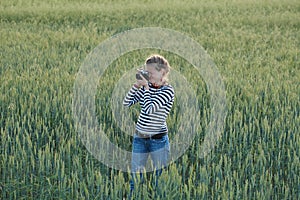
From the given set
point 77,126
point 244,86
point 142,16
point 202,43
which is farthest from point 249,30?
point 77,126

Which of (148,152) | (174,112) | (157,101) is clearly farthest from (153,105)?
(174,112)

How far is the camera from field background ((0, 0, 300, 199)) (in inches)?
137

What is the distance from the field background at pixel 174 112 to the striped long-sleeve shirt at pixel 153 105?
1.16 ft

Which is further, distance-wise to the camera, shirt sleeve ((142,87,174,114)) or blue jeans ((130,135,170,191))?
blue jeans ((130,135,170,191))

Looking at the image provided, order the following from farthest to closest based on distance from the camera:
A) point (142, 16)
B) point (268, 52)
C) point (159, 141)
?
point (142, 16)
point (268, 52)
point (159, 141)

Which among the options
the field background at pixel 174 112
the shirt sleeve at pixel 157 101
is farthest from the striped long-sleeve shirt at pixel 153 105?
the field background at pixel 174 112

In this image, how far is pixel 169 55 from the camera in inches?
350

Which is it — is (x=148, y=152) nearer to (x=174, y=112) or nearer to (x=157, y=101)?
(x=157, y=101)

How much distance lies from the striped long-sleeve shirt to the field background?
0.35 meters

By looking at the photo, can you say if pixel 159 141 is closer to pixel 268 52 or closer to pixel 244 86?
pixel 244 86

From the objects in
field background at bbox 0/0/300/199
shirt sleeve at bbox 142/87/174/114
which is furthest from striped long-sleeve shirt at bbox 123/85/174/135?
field background at bbox 0/0/300/199

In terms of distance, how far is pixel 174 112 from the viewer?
473 centimetres

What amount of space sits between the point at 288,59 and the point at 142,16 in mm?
5590

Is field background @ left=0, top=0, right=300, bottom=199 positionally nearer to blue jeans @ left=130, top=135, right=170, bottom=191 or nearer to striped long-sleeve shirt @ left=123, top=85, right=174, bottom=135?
blue jeans @ left=130, top=135, right=170, bottom=191
